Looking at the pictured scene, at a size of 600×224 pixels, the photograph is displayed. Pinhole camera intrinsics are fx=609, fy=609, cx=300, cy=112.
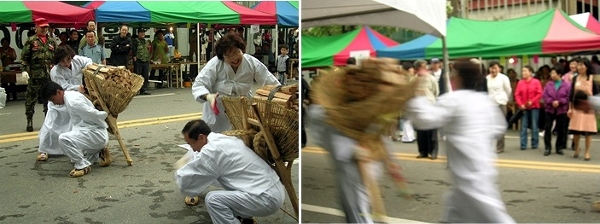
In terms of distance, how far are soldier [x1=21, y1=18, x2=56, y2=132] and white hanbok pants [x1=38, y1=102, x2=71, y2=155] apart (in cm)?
12

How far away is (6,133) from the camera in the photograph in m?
2.54

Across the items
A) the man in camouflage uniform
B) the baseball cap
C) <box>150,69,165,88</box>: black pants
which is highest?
the baseball cap

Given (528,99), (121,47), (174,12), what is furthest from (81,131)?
(528,99)

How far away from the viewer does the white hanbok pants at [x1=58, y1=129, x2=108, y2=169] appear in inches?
116

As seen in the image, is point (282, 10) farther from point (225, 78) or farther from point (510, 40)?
point (510, 40)

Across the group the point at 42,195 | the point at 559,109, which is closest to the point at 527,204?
the point at 559,109

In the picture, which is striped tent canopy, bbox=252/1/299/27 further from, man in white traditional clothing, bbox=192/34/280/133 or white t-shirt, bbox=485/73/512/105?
white t-shirt, bbox=485/73/512/105

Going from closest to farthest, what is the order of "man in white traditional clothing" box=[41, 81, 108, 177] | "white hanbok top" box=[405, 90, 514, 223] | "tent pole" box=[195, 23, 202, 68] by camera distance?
"white hanbok top" box=[405, 90, 514, 223], "tent pole" box=[195, 23, 202, 68], "man in white traditional clothing" box=[41, 81, 108, 177]

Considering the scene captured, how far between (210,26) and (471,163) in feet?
3.95

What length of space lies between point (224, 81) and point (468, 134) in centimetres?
121

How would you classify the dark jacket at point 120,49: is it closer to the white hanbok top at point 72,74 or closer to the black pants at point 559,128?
the white hanbok top at point 72,74

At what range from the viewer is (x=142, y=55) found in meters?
2.58

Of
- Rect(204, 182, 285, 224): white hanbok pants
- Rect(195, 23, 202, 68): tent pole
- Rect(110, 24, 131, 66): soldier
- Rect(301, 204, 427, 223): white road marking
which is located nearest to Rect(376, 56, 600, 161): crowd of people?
Rect(301, 204, 427, 223): white road marking

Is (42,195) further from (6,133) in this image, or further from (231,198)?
(231,198)
